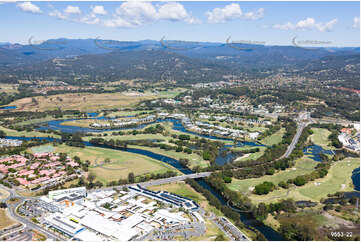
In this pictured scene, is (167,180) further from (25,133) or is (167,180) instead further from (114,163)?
(25,133)

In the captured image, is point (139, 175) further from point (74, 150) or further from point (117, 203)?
point (74, 150)

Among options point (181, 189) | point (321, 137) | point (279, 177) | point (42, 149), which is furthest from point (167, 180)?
point (321, 137)

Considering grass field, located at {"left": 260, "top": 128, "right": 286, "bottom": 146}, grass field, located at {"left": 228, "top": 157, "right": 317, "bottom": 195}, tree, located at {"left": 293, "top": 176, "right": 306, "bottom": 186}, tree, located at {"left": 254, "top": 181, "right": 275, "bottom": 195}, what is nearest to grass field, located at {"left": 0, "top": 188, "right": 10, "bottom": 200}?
grass field, located at {"left": 228, "top": 157, "right": 317, "bottom": 195}

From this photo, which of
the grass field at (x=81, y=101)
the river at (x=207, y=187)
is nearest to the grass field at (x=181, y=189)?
the river at (x=207, y=187)

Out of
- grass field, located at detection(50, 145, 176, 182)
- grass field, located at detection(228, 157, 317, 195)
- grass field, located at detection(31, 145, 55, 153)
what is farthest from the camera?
grass field, located at detection(31, 145, 55, 153)

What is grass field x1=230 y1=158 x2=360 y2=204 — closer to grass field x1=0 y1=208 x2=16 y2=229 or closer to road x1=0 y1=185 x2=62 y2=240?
road x1=0 y1=185 x2=62 y2=240

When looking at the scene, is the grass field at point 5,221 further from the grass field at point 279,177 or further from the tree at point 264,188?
the tree at point 264,188
